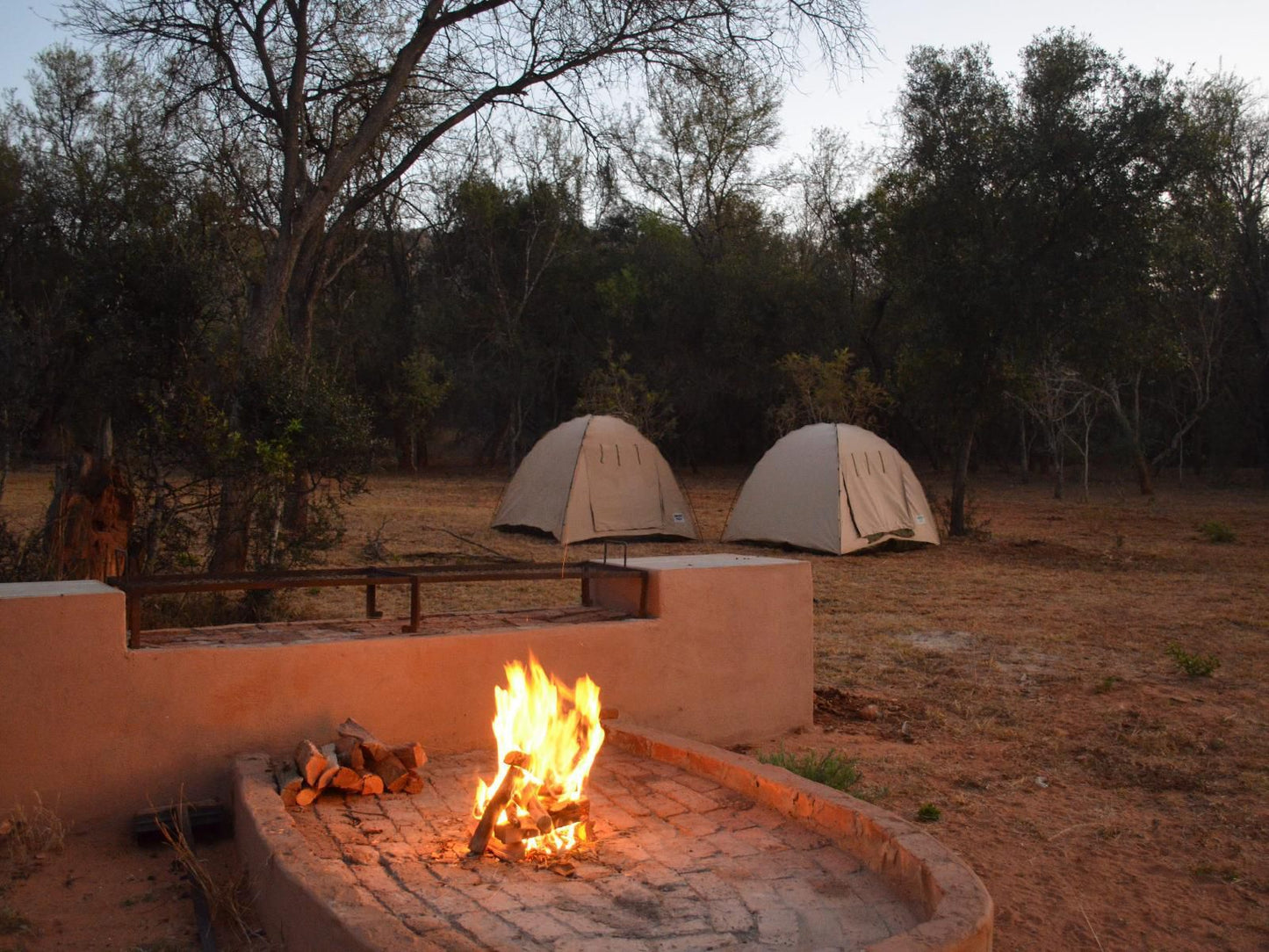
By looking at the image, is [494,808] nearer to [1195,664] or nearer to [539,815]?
[539,815]

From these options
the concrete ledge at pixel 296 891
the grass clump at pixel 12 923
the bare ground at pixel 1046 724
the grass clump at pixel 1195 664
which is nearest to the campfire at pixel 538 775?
the concrete ledge at pixel 296 891

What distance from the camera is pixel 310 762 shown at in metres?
3.79

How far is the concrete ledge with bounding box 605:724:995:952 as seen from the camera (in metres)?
2.63

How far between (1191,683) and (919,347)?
8563 mm

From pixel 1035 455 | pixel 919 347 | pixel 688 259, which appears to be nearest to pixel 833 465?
pixel 919 347

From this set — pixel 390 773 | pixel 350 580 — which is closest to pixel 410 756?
pixel 390 773

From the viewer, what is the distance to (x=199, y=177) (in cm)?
1174

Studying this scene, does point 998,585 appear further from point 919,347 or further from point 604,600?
point 604,600

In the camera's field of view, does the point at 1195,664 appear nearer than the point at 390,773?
No

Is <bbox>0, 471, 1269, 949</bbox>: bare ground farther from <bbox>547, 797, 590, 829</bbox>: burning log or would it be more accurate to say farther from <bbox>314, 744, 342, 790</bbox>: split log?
<bbox>547, 797, 590, 829</bbox>: burning log

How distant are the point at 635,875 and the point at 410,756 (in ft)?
3.85

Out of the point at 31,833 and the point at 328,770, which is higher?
the point at 328,770

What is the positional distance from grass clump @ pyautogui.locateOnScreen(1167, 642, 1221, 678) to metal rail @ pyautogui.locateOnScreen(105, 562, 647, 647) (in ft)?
13.1

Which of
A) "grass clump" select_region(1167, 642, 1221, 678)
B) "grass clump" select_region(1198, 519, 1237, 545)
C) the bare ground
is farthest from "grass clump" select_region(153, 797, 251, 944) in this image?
"grass clump" select_region(1198, 519, 1237, 545)
